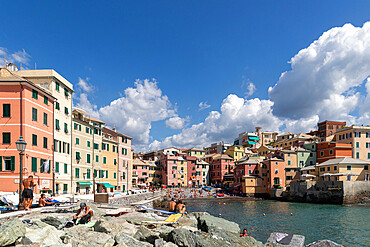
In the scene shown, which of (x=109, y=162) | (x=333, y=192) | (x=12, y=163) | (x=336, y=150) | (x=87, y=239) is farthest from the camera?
(x=336, y=150)

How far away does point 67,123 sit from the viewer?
1726 inches

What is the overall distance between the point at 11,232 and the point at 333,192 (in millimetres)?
66159

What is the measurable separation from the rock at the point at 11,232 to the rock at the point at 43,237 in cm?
24

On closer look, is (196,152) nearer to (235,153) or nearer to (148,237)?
(235,153)

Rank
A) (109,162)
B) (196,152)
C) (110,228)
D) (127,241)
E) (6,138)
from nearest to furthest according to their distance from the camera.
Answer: (127,241) → (110,228) → (6,138) → (109,162) → (196,152)

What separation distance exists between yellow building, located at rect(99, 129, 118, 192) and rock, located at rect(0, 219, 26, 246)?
45.4m

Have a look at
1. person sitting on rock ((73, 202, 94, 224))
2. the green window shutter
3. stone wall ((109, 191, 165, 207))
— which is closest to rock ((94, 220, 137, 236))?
person sitting on rock ((73, 202, 94, 224))

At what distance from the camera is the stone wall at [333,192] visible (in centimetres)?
6069

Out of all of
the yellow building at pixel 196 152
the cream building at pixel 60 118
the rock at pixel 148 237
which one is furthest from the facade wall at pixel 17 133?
the yellow building at pixel 196 152

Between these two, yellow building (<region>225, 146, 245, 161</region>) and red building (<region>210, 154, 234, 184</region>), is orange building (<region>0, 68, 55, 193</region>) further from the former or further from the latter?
yellow building (<region>225, 146, 245, 161</region>)

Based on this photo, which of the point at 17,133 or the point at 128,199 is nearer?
the point at 17,133

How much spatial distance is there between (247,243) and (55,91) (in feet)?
119

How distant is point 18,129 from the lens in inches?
1211

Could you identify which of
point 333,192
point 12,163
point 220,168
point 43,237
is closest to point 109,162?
point 12,163
